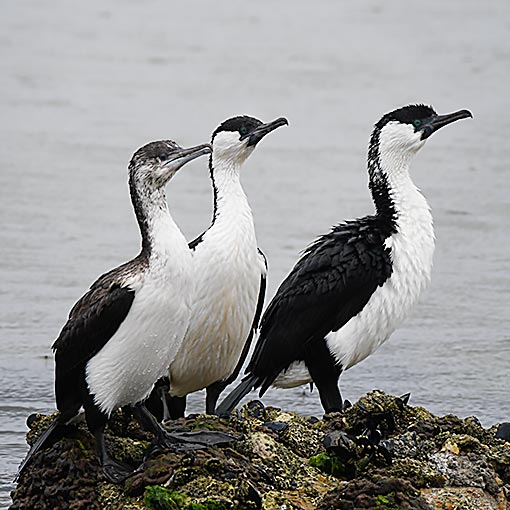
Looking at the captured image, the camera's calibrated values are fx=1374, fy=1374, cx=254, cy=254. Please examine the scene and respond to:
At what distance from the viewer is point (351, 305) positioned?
24.1ft

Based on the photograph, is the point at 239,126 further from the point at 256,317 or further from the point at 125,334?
the point at 125,334

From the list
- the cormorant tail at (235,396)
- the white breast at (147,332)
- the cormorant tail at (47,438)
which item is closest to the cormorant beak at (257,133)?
the cormorant tail at (235,396)

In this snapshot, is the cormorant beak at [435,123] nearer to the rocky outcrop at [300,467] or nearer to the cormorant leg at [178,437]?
the rocky outcrop at [300,467]

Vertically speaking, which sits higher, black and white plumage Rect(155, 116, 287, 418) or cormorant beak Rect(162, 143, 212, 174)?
cormorant beak Rect(162, 143, 212, 174)

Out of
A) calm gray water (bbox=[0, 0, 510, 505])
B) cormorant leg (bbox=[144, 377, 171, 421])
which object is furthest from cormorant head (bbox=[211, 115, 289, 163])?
calm gray water (bbox=[0, 0, 510, 505])

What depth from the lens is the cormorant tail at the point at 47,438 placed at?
5.98 m

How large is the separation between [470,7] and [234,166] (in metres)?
13.9

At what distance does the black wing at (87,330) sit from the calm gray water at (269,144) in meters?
0.87

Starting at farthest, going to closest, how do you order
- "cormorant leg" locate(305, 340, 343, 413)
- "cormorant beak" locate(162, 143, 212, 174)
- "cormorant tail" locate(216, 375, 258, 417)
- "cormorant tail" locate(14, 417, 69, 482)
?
"cormorant leg" locate(305, 340, 343, 413)
"cormorant tail" locate(216, 375, 258, 417)
"cormorant beak" locate(162, 143, 212, 174)
"cormorant tail" locate(14, 417, 69, 482)

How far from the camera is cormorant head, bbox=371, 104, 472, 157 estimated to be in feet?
25.9

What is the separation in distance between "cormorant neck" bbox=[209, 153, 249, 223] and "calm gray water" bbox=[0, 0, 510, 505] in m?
1.43

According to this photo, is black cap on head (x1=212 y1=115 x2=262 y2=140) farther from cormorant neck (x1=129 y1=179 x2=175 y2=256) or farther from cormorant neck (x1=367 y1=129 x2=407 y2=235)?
cormorant neck (x1=129 y1=179 x2=175 y2=256)

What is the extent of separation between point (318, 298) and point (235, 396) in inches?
27.0

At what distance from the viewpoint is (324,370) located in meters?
7.33
